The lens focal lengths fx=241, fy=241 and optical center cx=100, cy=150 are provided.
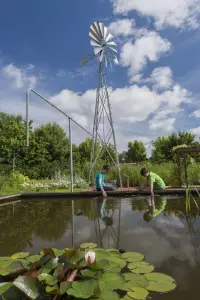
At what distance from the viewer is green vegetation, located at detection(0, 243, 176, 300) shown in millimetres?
1756

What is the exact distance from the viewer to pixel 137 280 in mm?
2156

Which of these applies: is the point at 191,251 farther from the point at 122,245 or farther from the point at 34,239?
the point at 34,239

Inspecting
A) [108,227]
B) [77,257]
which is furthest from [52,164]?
[77,257]

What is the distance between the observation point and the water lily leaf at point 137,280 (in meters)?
2.09

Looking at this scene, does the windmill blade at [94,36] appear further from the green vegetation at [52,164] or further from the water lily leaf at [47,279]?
the water lily leaf at [47,279]

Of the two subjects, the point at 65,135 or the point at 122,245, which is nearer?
the point at 122,245

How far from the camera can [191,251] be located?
298 centimetres

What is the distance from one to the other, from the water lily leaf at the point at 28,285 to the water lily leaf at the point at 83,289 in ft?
0.81

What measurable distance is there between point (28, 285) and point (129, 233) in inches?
93.5

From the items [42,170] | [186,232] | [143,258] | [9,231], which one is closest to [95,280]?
[143,258]

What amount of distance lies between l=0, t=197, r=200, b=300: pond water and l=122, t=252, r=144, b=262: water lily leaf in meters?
0.12

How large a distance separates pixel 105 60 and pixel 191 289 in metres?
13.9

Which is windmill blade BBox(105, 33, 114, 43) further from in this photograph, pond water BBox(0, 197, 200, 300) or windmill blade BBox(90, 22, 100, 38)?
pond water BBox(0, 197, 200, 300)

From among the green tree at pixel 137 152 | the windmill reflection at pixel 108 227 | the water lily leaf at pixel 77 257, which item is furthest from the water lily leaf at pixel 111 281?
the green tree at pixel 137 152
